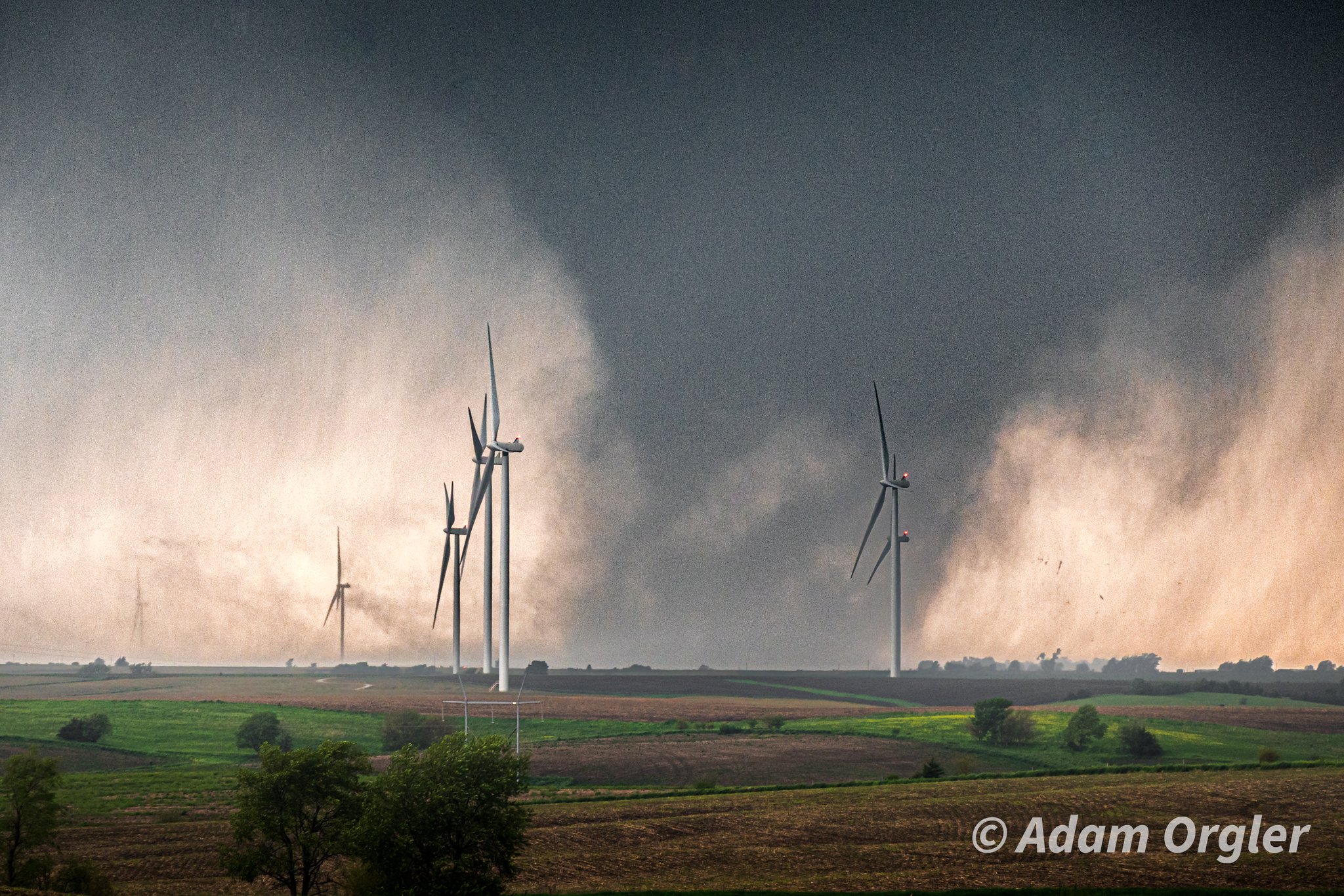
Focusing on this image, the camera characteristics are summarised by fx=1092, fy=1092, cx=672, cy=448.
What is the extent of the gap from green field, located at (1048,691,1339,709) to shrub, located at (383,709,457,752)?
89.4 meters

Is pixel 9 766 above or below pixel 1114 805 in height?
above

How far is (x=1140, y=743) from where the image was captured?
109 m

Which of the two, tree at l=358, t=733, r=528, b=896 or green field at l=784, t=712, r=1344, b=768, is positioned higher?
tree at l=358, t=733, r=528, b=896

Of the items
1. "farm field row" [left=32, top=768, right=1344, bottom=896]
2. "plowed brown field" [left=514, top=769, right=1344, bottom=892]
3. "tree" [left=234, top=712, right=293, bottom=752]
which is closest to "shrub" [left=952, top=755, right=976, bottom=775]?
"farm field row" [left=32, top=768, right=1344, bottom=896]

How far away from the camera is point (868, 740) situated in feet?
392

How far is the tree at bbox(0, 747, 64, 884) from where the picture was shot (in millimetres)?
56750

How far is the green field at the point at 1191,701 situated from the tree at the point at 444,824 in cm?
12584

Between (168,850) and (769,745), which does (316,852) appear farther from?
(769,745)

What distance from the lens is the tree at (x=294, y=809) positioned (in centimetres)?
5200

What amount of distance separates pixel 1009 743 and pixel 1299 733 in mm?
34741

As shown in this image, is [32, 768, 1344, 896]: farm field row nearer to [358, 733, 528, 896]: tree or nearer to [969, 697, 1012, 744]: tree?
[358, 733, 528, 896]: tree

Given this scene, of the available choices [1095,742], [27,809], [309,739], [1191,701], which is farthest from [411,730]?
[1191,701]

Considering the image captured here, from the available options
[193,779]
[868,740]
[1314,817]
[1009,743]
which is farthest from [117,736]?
[1314,817]
